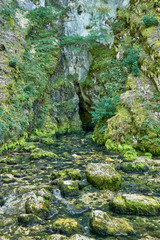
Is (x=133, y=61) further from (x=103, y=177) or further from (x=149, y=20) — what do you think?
(x=103, y=177)

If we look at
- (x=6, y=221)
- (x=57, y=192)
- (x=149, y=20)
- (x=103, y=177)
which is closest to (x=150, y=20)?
(x=149, y=20)

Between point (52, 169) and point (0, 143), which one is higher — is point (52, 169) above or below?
below

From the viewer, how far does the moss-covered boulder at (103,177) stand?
14.8 feet

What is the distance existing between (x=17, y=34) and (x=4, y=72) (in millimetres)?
4857

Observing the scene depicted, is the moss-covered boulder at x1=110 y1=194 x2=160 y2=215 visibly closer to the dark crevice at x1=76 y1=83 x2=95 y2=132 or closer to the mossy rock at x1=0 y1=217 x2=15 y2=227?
the mossy rock at x1=0 y1=217 x2=15 y2=227

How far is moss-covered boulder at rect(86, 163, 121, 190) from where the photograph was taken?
14.8 feet

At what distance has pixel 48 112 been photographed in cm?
1405

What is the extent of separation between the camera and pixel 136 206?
3422 mm

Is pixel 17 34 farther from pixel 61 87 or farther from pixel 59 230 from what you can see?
pixel 59 230

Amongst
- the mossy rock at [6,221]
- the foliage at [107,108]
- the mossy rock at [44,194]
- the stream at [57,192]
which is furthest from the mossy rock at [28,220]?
the foliage at [107,108]

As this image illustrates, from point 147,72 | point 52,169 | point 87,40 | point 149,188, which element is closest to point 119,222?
point 149,188

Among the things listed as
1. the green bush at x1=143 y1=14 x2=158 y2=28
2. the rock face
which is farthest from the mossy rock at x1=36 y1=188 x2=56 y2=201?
the rock face

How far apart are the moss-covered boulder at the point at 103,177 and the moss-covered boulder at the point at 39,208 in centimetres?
147

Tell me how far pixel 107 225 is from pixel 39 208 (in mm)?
1297
